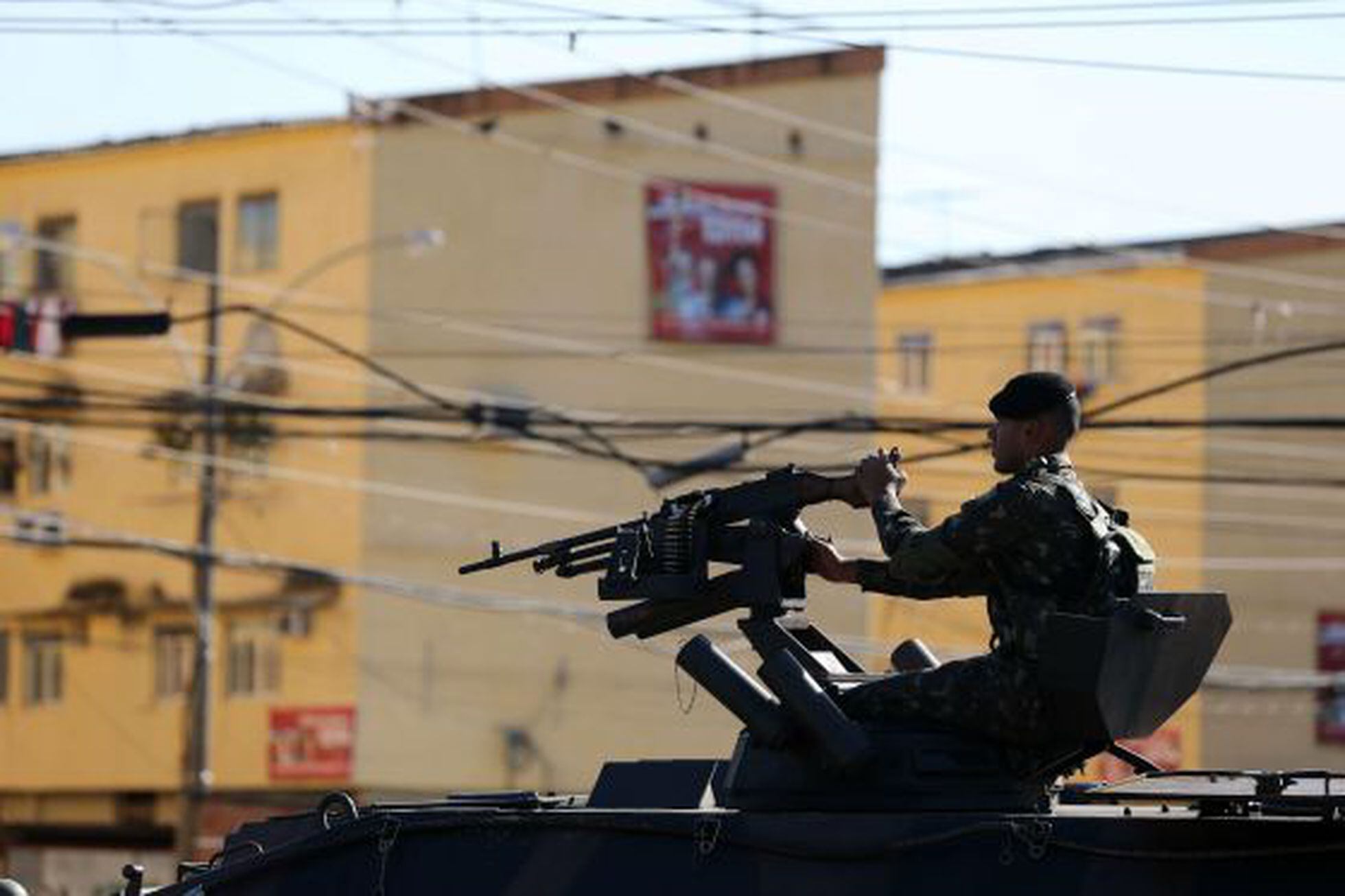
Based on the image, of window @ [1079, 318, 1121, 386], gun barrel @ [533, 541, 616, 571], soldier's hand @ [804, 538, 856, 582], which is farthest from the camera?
window @ [1079, 318, 1121, 386]

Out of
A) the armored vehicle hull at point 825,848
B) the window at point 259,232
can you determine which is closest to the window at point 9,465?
the window at point 259,232

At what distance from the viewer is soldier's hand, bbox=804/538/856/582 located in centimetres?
1072

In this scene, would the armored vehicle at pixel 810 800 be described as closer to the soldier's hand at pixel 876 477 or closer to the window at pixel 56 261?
the soldier's hand at pixel 876 477

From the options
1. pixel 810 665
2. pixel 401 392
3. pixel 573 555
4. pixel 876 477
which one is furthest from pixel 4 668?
pixel 876 477

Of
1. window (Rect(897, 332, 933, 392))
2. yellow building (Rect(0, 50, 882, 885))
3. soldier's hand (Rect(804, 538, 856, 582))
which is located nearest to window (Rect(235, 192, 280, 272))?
yellow building (Rect(0, 50, 882, 885))

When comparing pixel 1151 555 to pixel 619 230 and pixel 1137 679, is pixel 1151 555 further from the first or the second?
pixel 619 230

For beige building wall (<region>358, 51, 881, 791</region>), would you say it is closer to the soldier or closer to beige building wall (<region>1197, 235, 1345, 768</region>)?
beige building wall (<region>1197, 235, 1345, 768</region>)

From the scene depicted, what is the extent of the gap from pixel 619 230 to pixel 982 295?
8.78m

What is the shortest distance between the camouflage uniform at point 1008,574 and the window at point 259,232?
4478cm

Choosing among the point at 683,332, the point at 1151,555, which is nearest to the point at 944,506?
the point at 683,332

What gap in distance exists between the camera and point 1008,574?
10.4m

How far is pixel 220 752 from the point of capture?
5459cm

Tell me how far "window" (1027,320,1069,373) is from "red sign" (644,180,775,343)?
20.9ft

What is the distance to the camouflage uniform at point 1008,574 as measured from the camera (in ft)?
33.9
